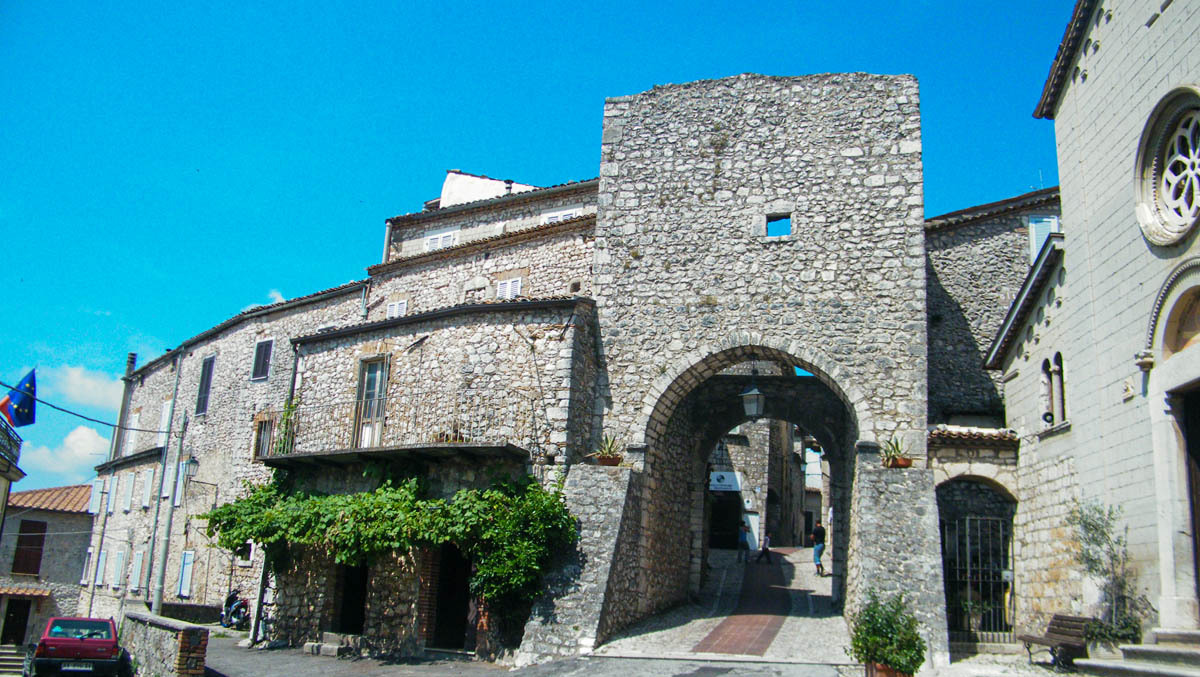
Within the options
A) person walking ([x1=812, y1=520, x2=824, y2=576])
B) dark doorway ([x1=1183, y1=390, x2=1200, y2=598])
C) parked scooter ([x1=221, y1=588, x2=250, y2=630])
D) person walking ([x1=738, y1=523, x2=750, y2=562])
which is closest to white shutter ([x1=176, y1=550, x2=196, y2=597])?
parked scooter ([x1=221, y1=588, x2=250, y2=630])

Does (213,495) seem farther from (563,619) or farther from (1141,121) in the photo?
(1141,121)

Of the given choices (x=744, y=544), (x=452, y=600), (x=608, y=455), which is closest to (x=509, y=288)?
(x=608, y=455)

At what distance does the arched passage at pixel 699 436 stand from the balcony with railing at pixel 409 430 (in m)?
2.38

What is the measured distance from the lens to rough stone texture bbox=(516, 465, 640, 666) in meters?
13.7

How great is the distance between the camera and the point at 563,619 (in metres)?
14.0

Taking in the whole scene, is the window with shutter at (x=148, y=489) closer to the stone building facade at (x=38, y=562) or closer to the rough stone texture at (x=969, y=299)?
the stone building facade at (x=38, y=562)

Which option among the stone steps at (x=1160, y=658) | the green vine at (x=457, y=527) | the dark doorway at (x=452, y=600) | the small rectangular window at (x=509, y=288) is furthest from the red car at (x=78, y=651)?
the stone steps at (x=1160, y=658)

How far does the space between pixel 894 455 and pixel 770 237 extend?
4.64 m

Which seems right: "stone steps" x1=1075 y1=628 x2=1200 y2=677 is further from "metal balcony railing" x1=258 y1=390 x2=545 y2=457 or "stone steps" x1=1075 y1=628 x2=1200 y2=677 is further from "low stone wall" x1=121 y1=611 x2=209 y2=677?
"low stone wall" x1=121 y1=611 x2=209 y2=677

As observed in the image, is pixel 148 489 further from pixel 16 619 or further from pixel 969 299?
pixel 969 299

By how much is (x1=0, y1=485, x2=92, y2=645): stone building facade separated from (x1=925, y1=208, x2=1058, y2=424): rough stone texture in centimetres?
3280

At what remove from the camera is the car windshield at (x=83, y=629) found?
15.9 metres

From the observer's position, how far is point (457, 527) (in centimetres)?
1463

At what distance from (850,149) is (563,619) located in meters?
9.97
